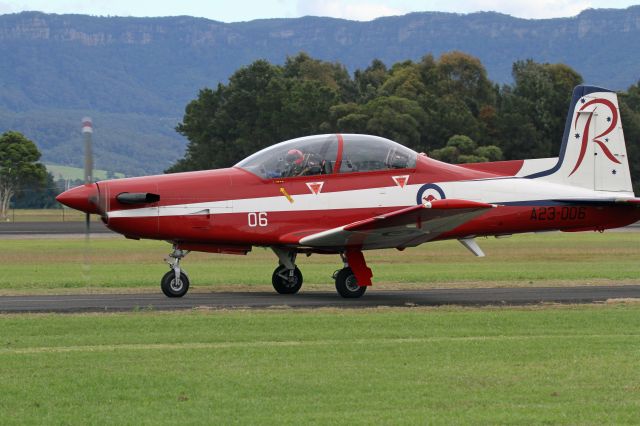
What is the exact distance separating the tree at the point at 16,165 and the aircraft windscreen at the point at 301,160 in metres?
80.6

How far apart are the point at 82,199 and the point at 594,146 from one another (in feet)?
30.8

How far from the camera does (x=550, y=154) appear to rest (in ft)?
280

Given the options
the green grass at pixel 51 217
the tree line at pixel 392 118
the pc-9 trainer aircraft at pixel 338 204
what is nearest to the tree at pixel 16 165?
the tree line at pixel 392 118

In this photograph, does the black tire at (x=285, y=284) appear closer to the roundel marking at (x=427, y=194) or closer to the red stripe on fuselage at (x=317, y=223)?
the red stripe on fuselage at (x=317, y=223)

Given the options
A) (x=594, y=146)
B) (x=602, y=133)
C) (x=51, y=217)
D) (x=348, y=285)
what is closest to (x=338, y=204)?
(x=348, y=285)

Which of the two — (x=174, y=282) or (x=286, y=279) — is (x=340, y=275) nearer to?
(x=286, y=279)

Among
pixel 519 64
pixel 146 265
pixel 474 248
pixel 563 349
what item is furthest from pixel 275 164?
pixel 519 64

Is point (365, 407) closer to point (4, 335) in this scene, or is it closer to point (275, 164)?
point (4, 335)

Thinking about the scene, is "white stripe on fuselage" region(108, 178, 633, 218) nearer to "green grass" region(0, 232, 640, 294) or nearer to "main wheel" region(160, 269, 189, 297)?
"main wheel" region(160, 269, 189, 297)

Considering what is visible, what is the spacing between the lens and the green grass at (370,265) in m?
23.8

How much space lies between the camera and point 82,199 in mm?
17875

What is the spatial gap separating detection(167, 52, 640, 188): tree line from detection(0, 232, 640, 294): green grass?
3810cm

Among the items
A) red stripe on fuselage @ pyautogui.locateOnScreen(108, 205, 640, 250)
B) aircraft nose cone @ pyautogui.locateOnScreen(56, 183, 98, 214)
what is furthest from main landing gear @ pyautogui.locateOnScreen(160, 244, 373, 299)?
aircraft nose cone @ pyautogui.locateOnScreen(56, 183, 98, 214)

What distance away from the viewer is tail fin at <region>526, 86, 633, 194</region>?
2064 centimetres
